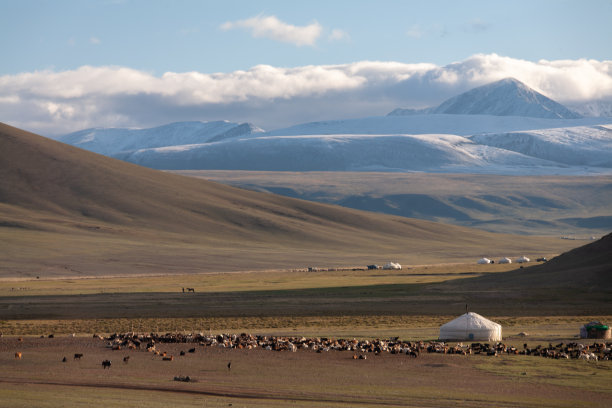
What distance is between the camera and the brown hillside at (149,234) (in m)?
137

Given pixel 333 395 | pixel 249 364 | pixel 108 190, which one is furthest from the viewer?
pixel 108 190

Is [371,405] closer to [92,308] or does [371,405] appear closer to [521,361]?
[521,361]

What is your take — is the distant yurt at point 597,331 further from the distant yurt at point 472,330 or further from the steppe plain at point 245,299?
the distant yurt at point 472,330

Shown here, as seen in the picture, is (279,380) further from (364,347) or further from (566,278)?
(566,278)

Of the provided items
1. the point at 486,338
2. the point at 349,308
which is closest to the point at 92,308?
the point at 349,308

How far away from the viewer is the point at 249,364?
36375 millimetres

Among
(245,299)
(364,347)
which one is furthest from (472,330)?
(245,299)

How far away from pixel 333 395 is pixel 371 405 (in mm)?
2079

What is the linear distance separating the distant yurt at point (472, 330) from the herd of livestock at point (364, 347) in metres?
3.25

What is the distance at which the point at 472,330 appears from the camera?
4666cm

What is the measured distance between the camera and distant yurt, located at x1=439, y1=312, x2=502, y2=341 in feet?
153

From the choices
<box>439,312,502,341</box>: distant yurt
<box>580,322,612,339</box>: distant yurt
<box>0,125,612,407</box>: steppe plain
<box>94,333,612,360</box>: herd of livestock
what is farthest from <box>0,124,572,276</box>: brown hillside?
<box>580,322,612,339</box>: distant yurt

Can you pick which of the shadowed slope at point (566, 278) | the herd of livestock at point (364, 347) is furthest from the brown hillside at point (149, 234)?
the herd of livestock at point (364, 347)

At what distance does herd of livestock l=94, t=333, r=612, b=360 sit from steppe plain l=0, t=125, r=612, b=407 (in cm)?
99
